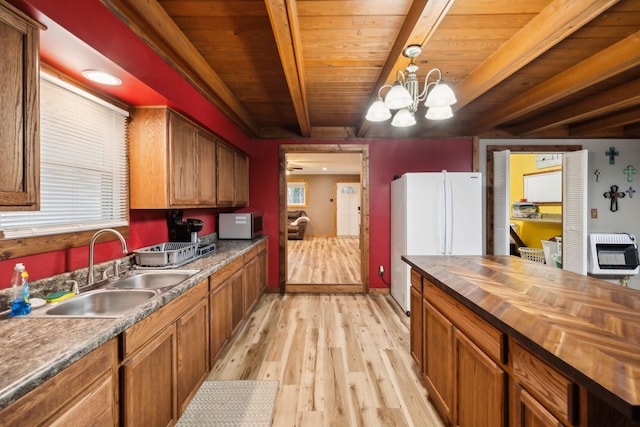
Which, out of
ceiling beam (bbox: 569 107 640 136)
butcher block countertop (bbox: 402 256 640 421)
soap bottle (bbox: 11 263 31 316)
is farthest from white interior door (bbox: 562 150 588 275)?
soap bottle (bbox: 11 263 31 316)

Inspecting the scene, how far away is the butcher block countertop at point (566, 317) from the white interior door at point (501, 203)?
80.8 inches

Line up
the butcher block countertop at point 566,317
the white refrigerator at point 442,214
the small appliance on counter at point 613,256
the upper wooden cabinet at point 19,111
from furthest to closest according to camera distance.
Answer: the small appliance on counter at point 613,256 < the white refrigerator at point 442,214 < the upper wooden cabinet at point 19,111 < the butcher block countertop at point 566,317

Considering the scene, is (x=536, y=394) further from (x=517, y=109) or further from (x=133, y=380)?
(x=517, y=109)

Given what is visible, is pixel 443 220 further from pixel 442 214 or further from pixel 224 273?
pixel 224 273

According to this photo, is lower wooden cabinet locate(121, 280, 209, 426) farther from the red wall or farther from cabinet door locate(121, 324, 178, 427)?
the red wall

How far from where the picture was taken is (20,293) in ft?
3.97

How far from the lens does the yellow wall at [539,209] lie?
519 centimetres

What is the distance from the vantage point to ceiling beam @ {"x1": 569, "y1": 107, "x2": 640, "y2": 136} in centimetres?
325

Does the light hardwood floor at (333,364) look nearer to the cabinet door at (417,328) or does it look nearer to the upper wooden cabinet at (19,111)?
the cabinet door at (417,328)

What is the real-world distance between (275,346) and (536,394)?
7.02 ft

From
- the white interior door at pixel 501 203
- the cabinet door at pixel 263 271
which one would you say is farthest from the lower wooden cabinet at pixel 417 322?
the white interior door at pixel 501 203

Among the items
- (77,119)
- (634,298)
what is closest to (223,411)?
(77,119)

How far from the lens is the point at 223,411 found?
1.82m

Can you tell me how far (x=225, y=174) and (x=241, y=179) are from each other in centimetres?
57
